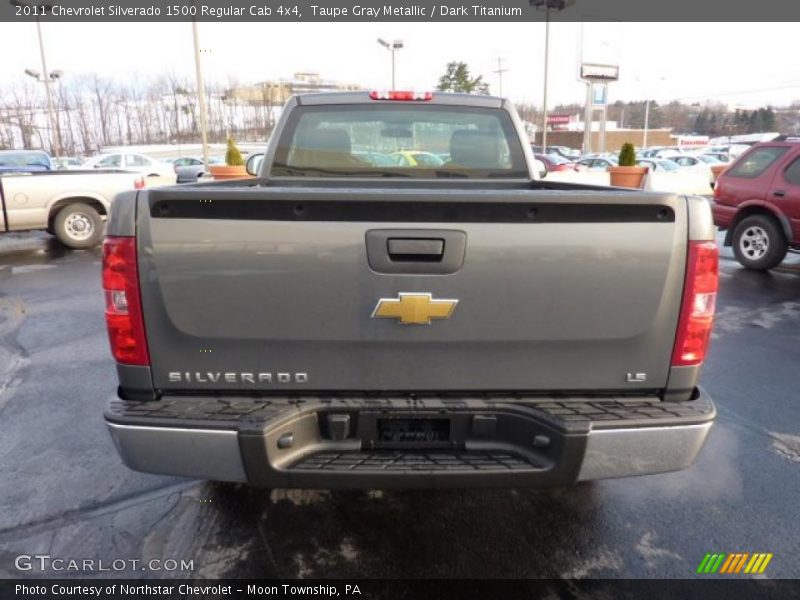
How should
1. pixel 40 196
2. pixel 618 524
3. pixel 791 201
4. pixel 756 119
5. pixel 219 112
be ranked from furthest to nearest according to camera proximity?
pixel 756 119, pixel 219 112, pixel 40 196, pixel 791 201, pixel 618 524

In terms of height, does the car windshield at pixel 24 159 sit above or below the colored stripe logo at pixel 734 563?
above

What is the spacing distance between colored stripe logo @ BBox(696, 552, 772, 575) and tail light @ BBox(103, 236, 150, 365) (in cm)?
261

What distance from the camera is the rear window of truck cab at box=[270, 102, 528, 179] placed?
4.12 m

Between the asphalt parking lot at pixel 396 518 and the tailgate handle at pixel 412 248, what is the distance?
144 centimetres

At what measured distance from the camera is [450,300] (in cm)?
215

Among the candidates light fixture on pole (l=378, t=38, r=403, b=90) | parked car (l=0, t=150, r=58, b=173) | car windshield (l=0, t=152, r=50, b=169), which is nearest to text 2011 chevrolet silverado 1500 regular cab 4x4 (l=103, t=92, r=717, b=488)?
parked car (l=0, t=150, r=58, b=173)

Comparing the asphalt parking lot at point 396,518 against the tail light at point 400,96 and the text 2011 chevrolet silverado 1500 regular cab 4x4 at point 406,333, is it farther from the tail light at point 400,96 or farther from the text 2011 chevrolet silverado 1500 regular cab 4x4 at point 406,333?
the tail light at point 400,96

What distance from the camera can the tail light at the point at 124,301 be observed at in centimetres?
212

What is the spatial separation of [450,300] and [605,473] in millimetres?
919

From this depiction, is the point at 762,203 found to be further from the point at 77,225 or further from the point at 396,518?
the point at 77,225

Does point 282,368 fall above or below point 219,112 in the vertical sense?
below

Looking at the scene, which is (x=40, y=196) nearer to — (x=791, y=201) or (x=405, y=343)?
(x=405, y=343)

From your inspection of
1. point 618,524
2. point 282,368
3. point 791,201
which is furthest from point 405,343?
point 791,201
